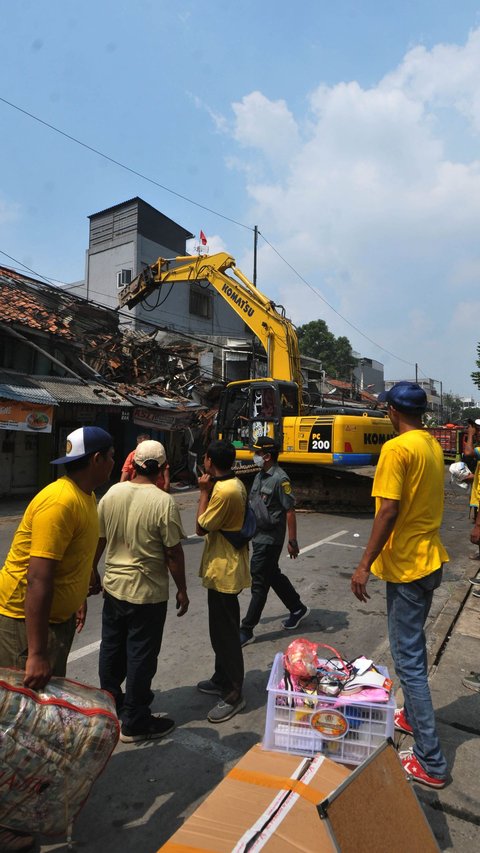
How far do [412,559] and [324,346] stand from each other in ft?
168

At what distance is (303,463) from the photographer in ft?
37.2

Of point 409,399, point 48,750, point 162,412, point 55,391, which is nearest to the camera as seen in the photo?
point 48,750

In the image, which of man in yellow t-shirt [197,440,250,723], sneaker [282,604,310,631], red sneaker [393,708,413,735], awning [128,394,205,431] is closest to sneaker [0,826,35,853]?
man in yellow t-shirt [197,440,250,723]

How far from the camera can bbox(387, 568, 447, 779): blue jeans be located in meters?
2.57

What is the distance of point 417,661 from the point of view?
104 inches

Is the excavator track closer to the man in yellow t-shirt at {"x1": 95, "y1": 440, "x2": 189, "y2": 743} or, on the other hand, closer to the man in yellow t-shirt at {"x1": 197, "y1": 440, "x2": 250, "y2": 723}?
the man in yellow t-shirt at {"x1": 197, "y1": 440, "x2": 250, "y2": 723}

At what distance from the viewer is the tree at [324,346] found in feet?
170

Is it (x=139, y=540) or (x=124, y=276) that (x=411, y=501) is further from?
(x=124, y=276)

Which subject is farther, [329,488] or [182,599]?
[329,488]

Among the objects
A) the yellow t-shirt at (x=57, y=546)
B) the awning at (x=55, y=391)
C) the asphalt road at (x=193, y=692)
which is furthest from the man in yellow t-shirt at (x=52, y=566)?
the awning at (x=55, y=391)

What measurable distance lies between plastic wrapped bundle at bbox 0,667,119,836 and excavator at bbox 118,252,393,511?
8602 millimetres

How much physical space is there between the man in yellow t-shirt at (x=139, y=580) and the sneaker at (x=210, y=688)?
521 mm

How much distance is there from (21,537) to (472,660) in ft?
11.4

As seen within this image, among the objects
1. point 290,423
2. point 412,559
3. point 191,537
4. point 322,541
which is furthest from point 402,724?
point 290,423
